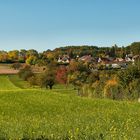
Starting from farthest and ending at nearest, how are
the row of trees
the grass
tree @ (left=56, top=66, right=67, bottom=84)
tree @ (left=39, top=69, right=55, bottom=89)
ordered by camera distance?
tree @ (left=56, top=66, right=67, bottom=84), tree @ (left=39, top=69, right=55, bottom=89), the grass, the row of trees

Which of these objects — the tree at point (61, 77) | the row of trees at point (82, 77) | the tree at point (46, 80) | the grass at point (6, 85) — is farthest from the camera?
the tree at point (61, 77)

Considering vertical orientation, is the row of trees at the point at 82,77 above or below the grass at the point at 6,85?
above

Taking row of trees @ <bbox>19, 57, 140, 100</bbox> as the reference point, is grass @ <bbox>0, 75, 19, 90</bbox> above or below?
below

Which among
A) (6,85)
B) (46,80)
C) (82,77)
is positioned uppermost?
(82,77)

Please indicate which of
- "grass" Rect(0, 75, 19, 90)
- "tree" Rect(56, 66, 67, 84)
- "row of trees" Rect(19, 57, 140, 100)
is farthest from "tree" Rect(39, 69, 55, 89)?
"grass" Rect(0, 75, 19, 90)

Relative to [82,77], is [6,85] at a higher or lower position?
lower

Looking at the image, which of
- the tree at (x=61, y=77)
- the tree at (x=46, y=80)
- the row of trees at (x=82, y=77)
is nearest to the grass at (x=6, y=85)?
the row of trees at (x=82, y=77)

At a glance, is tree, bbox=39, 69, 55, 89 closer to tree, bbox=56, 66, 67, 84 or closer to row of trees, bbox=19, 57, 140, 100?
row of trees, bbox=19, 57, 140, 100

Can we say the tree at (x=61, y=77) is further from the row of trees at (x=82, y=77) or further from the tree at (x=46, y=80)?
the tree at (x=46, y=80)

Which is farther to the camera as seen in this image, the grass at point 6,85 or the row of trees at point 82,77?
the grass at point 6,85

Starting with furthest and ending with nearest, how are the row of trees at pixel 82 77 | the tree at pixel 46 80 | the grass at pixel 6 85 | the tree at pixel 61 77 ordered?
the tree at pixel 61 77 < the tree at pixel 46 80 < the grass at pixel 6 85 < the row of trees at pixel 82 77

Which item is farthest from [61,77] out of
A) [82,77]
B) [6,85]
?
[6,85]

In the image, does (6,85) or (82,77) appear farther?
(82,77)

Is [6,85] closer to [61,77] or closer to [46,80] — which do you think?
[46,80]
